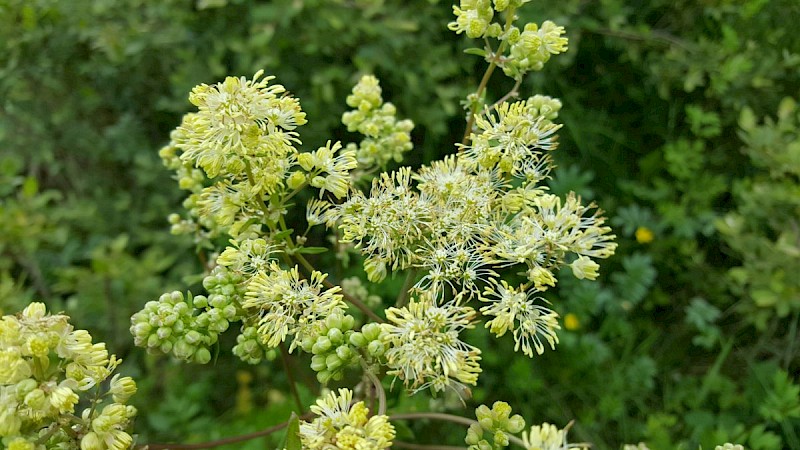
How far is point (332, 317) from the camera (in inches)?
42.6

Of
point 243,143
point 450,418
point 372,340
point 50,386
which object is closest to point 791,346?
point 450,418

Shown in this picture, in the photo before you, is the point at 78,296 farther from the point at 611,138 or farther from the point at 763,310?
the point at 763,310

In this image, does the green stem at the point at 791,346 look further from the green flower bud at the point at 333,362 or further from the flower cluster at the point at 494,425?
the green flower bud at the point at 333,362

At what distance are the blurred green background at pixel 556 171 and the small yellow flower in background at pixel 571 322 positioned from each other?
36mm

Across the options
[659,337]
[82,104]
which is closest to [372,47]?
[82,104]

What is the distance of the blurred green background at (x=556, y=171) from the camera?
7.78 feet

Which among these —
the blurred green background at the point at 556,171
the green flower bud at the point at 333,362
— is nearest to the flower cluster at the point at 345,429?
the green flower bud at the point at 333,362

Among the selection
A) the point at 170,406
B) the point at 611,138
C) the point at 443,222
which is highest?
the point at 443,222

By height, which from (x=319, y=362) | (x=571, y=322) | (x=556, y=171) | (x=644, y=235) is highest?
(x=319, y=362)

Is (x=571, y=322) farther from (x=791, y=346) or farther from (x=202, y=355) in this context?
(x=202, y=355)

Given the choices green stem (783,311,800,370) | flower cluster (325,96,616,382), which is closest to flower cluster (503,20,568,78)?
flower cluster (325,96,616,382)

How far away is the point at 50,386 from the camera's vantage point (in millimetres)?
1020

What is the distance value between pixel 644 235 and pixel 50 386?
7.08 ft

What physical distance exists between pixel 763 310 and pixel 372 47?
1.66m
